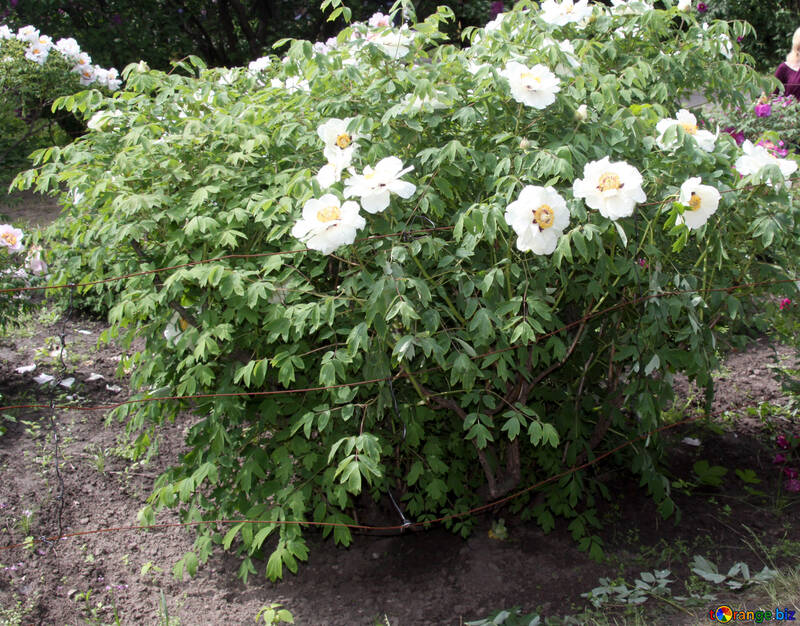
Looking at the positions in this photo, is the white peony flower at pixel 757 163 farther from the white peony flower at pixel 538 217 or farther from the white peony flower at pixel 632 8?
the white peony flower at pixel 632 8

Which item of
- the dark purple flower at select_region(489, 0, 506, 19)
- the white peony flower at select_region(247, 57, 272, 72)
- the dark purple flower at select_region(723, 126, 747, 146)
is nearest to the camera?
the white peony flower at select_region(247, 57, 272, 72)

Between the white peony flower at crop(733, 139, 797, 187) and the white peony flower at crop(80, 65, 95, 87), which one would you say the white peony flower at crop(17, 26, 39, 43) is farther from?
the white peony flower at crop(733, 139, 797, 187)

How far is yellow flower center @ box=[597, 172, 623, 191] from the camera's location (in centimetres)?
209

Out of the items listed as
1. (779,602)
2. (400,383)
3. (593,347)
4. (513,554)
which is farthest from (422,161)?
(779,602)

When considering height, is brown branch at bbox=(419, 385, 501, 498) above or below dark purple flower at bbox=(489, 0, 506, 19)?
below

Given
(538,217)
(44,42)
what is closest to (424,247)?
(538,217)

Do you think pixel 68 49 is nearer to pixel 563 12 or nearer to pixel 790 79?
pixel 563 12

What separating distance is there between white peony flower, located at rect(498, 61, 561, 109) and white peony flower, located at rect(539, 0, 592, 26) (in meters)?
0.50

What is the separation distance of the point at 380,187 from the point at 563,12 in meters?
1.06

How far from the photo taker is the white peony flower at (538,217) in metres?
2.06

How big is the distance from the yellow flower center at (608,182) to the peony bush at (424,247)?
14 mm

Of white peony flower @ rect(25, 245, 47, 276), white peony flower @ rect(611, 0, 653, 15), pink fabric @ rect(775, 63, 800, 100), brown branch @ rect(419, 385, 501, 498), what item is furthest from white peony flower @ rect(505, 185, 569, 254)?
pink fabric @ rect(775, 63, 800, 100)

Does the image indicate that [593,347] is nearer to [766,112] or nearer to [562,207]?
[562,207]

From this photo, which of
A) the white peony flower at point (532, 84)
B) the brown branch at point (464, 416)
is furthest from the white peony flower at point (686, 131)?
the brown branch at point (464, 416)
